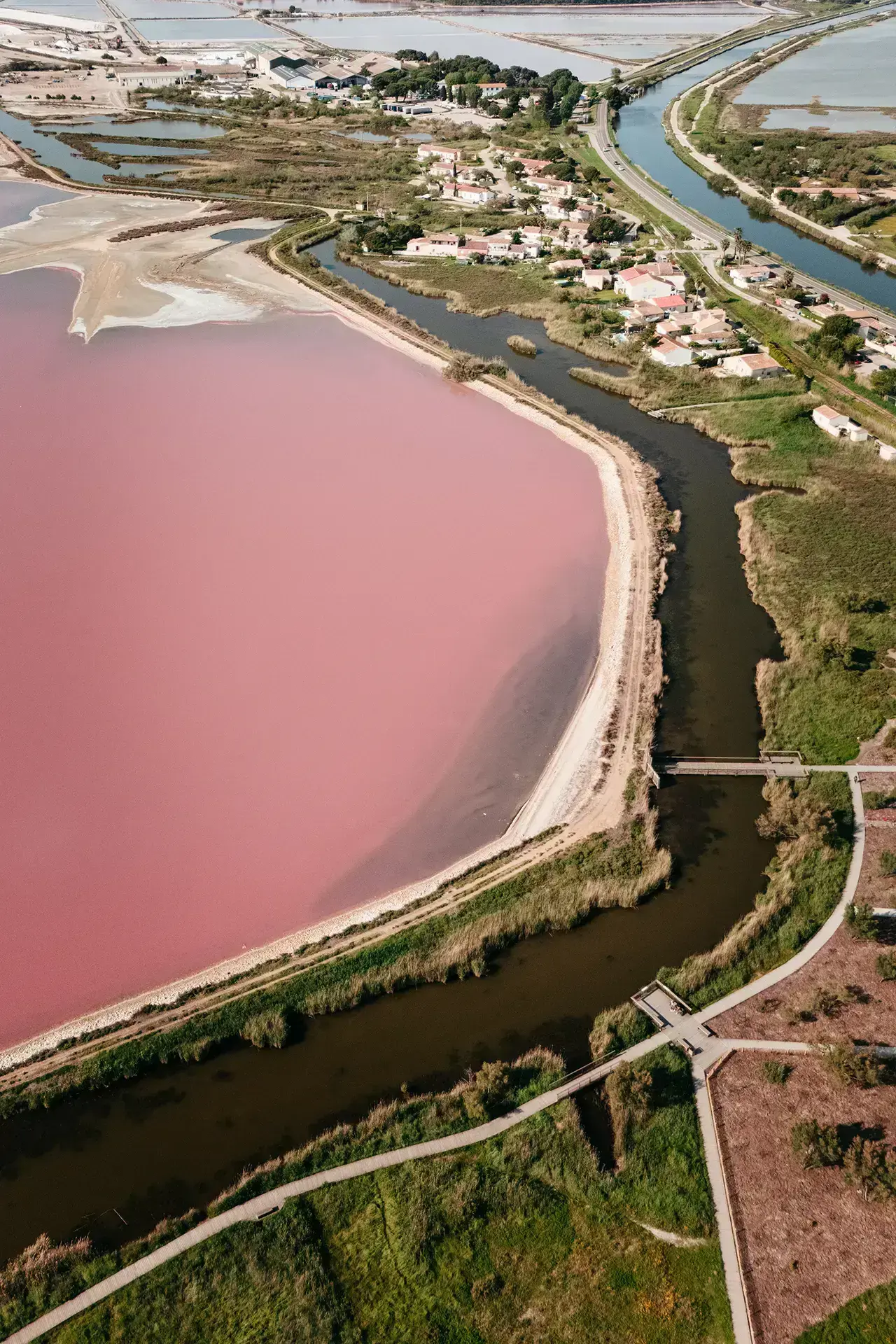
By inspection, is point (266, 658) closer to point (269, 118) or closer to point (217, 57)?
point (269, 118)

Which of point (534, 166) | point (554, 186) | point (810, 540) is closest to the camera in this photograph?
point (810, 540)

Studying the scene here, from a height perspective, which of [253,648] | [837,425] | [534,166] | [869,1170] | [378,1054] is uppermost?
[534,166]

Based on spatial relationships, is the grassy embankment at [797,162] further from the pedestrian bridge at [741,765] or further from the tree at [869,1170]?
the tree at [869,1170]

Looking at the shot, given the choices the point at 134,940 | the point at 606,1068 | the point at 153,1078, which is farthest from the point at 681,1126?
the point at 134,940

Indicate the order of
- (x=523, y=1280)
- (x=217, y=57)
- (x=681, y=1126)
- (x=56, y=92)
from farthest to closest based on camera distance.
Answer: (x=217, y=57)
(x=56, y=92)
(x=681, y=1126)
(x=523, y=1280)

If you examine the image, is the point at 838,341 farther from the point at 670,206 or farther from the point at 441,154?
the point at 441,154

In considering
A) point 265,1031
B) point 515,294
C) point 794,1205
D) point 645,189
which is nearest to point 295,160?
point 645,189
